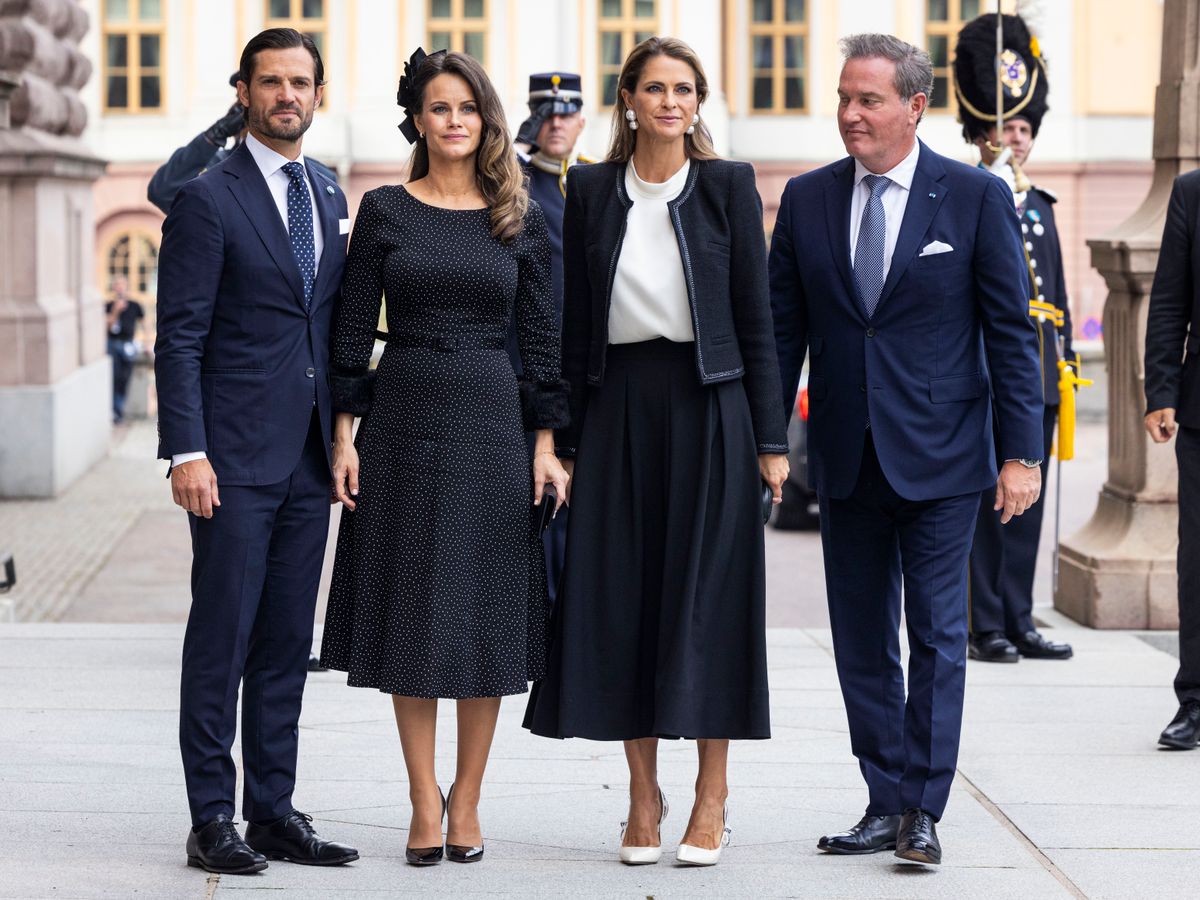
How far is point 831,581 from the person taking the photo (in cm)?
542

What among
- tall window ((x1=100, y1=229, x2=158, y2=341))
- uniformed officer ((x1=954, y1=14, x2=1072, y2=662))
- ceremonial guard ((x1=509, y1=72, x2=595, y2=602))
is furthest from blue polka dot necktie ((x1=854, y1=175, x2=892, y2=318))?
tall window ((x1=100, y1=229, x2=158, y2=341))

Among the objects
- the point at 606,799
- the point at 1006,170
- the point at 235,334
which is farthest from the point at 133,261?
the point at 235,334

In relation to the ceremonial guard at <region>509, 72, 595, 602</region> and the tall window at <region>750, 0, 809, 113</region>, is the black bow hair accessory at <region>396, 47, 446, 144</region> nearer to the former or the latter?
the ceremonial guard at <region>509, 72, 595, 602</region>

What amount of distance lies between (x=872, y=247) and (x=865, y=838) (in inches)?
58.3

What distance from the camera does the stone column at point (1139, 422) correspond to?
8.80 m

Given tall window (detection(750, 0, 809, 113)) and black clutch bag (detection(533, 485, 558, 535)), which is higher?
tall window (detection(750, 0, 809, 113))

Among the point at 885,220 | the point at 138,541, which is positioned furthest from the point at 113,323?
the point at 885,220

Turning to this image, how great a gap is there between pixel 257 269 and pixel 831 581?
1.67m

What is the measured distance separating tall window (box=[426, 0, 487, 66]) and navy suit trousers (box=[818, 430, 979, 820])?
33236mm

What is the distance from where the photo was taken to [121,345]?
2338 centimetres

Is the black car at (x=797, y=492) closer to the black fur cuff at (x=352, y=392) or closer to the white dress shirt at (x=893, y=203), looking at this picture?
the white dress shirt at (x=893, y=203)

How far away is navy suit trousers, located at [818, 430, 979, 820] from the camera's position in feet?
16.9

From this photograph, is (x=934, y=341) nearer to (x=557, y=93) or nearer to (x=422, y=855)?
(x=422, y=855)

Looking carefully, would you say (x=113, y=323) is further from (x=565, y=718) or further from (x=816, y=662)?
(x=565, y=718)
